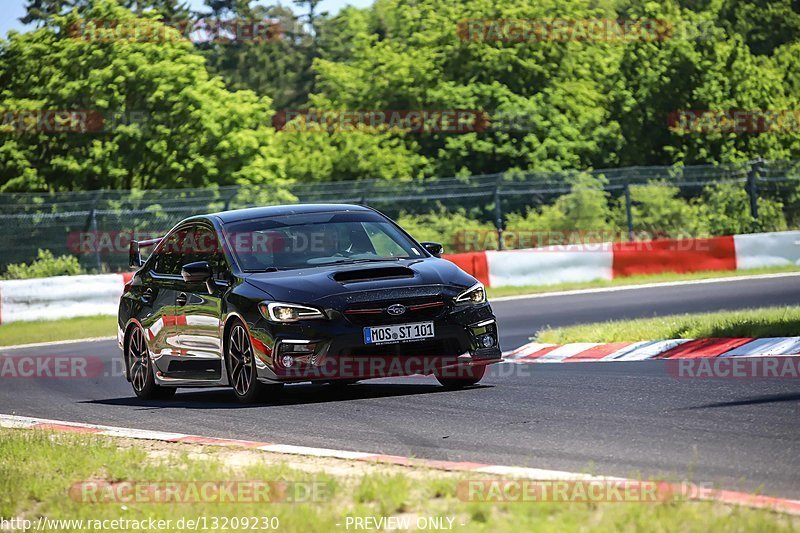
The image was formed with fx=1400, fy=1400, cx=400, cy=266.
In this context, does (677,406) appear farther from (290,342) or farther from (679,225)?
(679,225)

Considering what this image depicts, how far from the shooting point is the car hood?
10.2 meters

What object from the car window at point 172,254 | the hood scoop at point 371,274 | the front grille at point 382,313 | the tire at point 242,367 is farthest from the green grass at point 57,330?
the front grille at point 382,313

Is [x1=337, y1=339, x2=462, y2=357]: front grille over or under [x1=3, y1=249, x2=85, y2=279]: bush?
over

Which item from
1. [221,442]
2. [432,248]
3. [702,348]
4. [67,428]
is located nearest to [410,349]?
[432,248]

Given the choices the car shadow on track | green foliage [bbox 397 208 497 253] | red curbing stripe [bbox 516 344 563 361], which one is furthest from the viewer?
A: green foliage [bbox 397 208 497 253]

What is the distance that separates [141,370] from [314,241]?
2400mm

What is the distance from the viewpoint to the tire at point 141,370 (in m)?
12.3

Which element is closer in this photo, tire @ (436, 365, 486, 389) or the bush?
tire @ (436, 365, 486, 389)

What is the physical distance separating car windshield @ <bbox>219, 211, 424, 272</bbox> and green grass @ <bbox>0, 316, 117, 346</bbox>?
12.0 meters

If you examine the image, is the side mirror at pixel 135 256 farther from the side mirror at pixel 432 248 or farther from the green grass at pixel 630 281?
the green grass at pixel 630 281

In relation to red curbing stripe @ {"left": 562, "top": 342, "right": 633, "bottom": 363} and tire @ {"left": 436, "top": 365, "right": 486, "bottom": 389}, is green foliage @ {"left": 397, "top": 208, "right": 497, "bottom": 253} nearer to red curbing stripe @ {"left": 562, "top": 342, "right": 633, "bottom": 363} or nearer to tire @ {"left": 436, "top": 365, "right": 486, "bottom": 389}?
red curbing stripe @ {"left": 562, "top": 342, "right": 633, "bottom": 363}

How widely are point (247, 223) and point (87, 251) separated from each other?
17018 mm

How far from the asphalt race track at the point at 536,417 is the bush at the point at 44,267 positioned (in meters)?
13.4

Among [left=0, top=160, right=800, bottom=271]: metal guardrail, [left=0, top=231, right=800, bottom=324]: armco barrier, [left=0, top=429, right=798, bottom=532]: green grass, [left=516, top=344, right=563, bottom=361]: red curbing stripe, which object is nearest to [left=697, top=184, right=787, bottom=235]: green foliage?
[left=0, top=160, right=800, bottom=271]: metal guardrail
